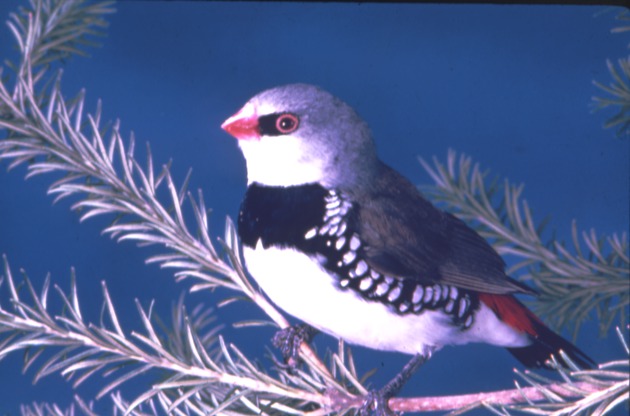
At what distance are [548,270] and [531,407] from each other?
0.47 meters

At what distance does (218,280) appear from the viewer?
3.67 feet

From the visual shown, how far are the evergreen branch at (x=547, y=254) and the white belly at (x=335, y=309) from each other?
232mm

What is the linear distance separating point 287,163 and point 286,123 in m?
Result: 0.06

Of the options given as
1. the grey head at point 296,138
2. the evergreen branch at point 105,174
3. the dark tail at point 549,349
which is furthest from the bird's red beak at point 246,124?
the dark tail at point 549,349

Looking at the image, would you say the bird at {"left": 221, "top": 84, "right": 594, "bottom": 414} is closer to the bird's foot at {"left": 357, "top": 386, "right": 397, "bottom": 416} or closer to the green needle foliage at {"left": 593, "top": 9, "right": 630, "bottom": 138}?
the bird's foot at {"left": 357, "top": 386, "right": 397, "bottom": 416}

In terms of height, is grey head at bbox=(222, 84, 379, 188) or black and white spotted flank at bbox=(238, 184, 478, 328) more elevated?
grey head at bbox=(222, 84, 379, 188)

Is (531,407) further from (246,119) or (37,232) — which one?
(37,232)

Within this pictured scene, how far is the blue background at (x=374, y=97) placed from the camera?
1305 millimetres

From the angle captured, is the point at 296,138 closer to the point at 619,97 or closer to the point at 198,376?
the point at 198,376

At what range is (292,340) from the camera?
1.17 meters

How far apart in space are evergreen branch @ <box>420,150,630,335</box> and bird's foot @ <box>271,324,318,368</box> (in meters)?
0.36

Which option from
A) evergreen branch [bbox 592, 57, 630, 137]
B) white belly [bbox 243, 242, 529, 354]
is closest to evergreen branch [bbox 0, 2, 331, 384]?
white belly [bbox 243, 242, 529, 354]

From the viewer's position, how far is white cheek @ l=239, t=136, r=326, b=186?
1.13 m

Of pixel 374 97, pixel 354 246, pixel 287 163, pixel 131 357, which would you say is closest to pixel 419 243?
pixel 354 246
